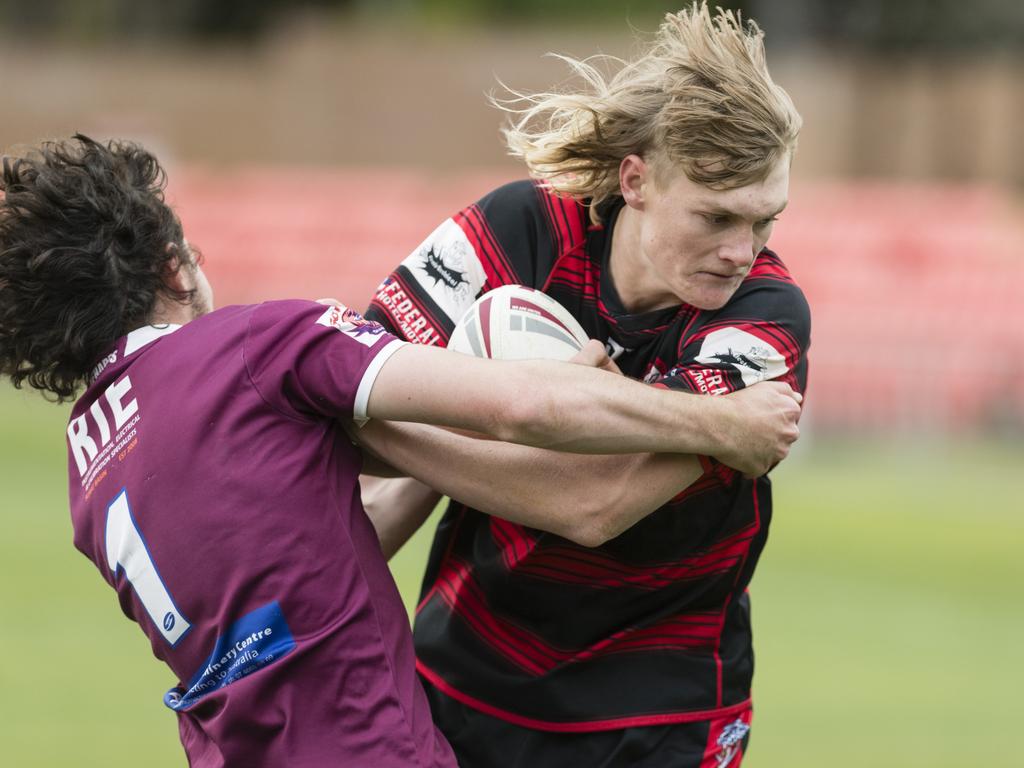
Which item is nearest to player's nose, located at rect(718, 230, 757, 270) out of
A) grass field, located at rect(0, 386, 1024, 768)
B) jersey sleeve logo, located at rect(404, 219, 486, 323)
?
jersey sleeve logo, located at rect(404, 219, 486, 323)

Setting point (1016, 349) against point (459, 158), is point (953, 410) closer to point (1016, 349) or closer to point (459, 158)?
point (1016, 349)

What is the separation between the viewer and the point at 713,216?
3965mm

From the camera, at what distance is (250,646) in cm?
362

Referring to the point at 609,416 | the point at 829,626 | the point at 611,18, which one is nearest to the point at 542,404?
the point at 609,416

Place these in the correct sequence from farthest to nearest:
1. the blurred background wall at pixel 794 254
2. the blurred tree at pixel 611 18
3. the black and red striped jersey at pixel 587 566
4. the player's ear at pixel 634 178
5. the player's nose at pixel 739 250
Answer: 1. the blurred tree at pixel 611 18
2. the blurred background wall at pixel 794 254
3. the black and red striped jersey at pixel 587 566
4. the player's ear at pixel 634 178
5. the player's nose at pixel 739 250

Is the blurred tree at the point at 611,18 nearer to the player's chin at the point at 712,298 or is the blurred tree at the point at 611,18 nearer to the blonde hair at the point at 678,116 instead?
the blonde hair at the point at 678,116

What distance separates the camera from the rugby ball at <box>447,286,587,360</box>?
13.2ft

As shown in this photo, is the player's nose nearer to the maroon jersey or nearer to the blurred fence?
the maroon jersey

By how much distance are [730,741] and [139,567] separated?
6.22 ft

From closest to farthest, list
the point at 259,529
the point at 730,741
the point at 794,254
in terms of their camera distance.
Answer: the point at 259,529, the point at 730,741, the point at 794,254

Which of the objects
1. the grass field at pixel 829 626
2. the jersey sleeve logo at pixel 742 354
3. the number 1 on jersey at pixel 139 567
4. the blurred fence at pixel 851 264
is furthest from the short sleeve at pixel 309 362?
the blurred fence at pixel 851 264

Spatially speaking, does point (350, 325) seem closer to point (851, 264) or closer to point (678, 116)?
point (678, 116)

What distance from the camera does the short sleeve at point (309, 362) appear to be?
11.7ft

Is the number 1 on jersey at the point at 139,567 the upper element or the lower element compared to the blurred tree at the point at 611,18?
upper
